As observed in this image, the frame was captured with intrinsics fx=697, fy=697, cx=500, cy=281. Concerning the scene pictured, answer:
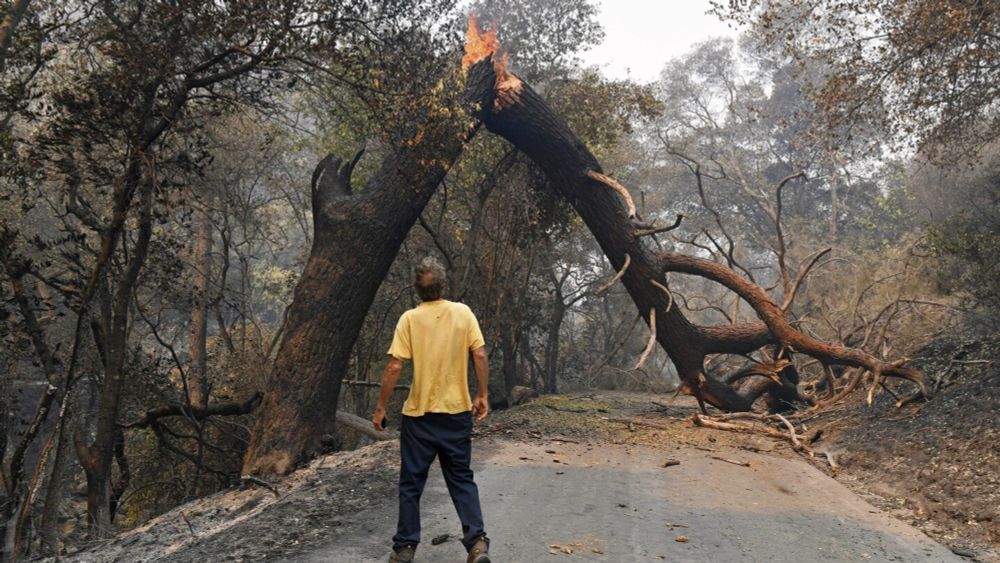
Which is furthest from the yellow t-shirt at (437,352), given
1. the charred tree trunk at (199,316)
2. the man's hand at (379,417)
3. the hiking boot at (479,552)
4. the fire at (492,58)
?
the charred tree trunk at (199,316)

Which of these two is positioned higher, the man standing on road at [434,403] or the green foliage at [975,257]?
the green foliage at [975,257]

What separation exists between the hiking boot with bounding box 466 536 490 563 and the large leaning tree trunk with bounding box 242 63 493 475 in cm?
386

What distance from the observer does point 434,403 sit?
13.9ft

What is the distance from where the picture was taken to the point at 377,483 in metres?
6.49

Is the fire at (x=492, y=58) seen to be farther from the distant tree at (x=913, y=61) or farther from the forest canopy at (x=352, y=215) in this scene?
the distant tree at (x=913, y=61)

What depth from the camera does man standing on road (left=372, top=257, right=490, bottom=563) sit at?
13.6ft

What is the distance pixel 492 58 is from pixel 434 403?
7.82 meters

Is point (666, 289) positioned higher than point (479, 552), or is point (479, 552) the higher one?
point (666, 289)

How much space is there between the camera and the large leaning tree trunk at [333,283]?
7.49 metres

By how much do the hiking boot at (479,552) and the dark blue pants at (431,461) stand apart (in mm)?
125

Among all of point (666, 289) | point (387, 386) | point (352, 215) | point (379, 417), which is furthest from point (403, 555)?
point (666, 289)

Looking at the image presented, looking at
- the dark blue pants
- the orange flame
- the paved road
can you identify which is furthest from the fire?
the dark blue pants

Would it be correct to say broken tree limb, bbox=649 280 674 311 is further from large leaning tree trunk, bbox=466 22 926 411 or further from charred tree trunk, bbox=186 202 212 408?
charred tree trunk, bbox=186 202 212 408

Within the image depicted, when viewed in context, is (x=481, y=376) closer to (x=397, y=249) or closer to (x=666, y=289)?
(x=397, y=249)
